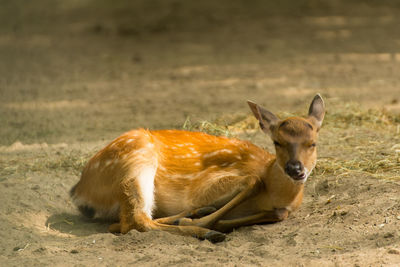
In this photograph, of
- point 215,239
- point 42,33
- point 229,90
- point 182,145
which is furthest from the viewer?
point 42,33

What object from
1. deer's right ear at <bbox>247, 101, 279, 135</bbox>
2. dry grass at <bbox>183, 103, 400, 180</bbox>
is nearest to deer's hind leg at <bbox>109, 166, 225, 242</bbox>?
deer's right ear at <bbox>247, 101, 279, 135</bbox>

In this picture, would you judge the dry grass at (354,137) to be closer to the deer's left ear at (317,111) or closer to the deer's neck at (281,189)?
the deer's left ear at (317,111)

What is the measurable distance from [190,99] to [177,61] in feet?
8.48

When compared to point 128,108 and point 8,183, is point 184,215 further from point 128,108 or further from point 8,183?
point 128,108

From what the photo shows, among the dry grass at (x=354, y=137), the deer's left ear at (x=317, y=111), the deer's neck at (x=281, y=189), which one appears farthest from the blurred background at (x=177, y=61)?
the deer's neck at (x=281, y=189)

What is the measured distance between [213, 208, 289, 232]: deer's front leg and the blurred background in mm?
3354

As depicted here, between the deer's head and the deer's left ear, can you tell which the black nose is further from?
the deer's left ear

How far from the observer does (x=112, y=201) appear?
219 inches

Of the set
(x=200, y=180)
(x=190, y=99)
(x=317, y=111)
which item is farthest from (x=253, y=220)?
(x=190, y=99)

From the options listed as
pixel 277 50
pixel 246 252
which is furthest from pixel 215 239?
pixel 277 50

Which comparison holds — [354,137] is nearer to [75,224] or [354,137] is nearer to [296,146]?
[296,146]

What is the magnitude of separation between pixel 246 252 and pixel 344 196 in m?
1.52

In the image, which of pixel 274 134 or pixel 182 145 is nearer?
pixel 274 134

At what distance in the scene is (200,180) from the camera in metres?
5.61
